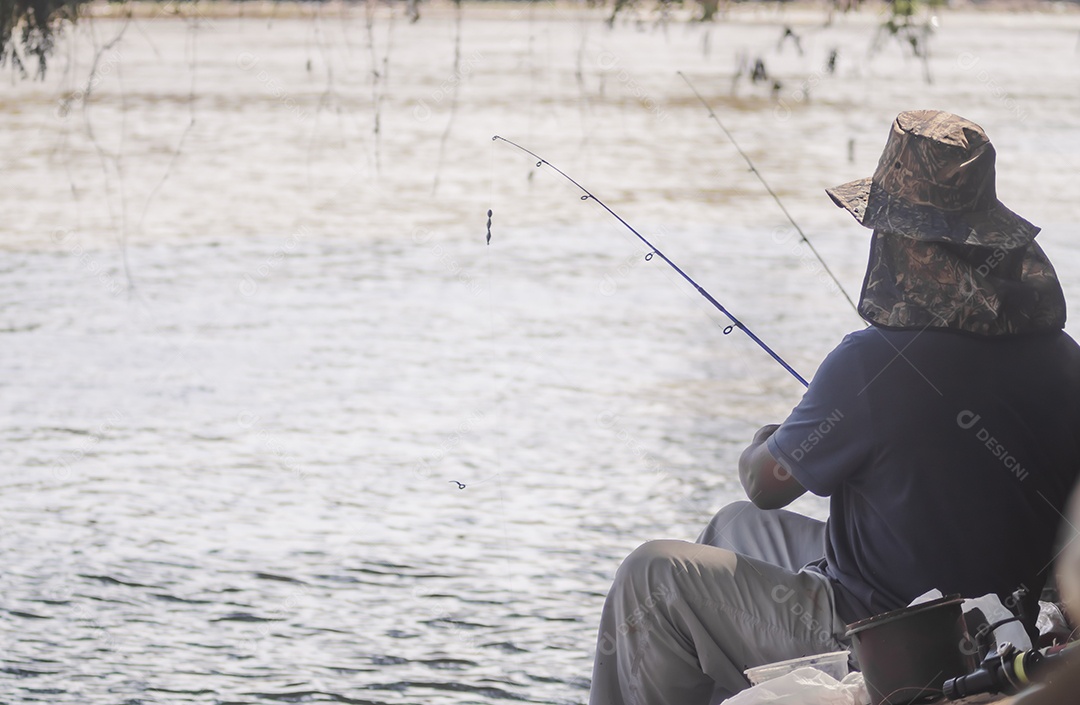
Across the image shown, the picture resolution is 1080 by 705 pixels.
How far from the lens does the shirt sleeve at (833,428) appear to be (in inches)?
99.0

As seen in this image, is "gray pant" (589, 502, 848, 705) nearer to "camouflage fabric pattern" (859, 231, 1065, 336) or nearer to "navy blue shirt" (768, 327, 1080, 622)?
"navy blue shirt" (768, 327, 1080, 622)

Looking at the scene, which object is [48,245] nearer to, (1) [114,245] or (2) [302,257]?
(1) [114,245]

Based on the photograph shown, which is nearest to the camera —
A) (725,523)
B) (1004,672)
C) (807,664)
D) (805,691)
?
(1004,672)

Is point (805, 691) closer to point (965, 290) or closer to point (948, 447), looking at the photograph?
point (948, 447)

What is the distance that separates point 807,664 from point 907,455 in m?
0.41

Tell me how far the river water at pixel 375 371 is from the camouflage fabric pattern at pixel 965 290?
1.66 metres

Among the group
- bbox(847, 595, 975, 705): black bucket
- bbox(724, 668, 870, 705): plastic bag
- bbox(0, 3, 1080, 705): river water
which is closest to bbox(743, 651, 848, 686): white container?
bbox(724, 668, 870, 705): plastic bag

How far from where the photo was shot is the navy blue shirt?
2.50 m

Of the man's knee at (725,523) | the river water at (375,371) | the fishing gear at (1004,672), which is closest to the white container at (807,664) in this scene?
the fishing gear at (1004,672)

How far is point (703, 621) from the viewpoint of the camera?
271 centimetres

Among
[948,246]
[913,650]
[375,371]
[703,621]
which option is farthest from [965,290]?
[375,371]

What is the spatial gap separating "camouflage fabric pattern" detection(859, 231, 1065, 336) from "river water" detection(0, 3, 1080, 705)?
166 centimetres

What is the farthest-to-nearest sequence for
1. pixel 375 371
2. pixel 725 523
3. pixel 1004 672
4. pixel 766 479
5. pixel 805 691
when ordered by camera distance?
pixel 375 371, pixel 725 523, pixel 766 479, pixel 805 691, pixel 1004 672

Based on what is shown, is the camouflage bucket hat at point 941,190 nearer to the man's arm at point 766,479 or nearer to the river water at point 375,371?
the man's arm at point 766,479
